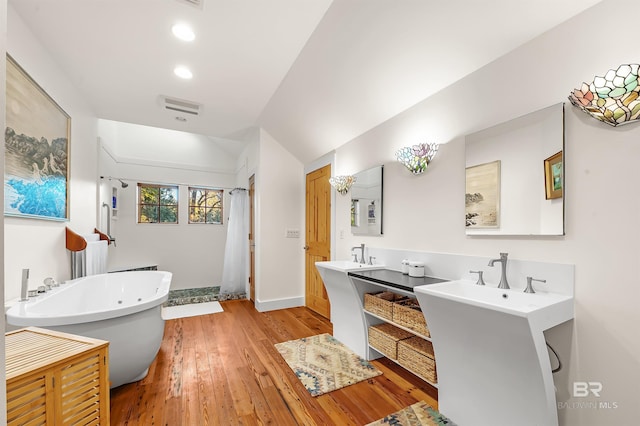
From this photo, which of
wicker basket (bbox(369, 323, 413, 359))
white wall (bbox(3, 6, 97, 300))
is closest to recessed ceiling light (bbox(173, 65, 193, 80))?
white wall (bbox(3, 6, 97, 300))

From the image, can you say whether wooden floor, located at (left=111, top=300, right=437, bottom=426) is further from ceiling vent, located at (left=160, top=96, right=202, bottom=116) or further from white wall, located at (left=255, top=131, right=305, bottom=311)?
ceiling vent, located at (left=160, top=96, right=202, bottom=116)

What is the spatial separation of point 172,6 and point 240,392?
109 inches

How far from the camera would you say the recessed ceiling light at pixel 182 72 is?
8.04 feet

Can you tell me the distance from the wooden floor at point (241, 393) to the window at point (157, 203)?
2.81 metres

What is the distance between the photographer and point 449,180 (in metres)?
1.93

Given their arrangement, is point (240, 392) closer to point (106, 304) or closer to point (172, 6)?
point (106, 304)

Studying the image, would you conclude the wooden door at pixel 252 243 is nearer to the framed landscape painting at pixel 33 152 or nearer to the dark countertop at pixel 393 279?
the framed landscape painting at pixel 33 152

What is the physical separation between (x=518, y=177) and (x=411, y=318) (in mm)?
1162

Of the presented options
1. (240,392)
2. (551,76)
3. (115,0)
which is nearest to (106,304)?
(240,392)

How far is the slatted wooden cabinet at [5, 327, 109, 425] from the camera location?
3.00 feet

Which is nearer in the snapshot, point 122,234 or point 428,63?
point 428,63

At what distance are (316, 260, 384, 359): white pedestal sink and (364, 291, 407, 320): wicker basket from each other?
9 centimetres

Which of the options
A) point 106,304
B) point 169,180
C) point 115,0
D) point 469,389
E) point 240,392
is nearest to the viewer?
point 469,389

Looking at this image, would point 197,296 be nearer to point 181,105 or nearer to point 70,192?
point 70,192
